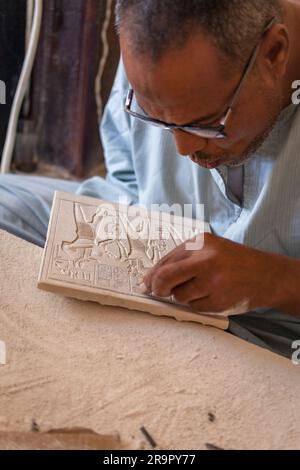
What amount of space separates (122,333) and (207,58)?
0.40 metres

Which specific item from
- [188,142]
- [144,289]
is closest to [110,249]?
[144,289]

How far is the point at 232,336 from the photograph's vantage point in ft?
3.37

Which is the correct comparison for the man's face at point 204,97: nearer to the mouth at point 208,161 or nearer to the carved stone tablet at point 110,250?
the mouth at point 208,161

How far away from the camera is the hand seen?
1.00 m

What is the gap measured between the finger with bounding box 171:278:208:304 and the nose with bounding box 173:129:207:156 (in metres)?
0.20

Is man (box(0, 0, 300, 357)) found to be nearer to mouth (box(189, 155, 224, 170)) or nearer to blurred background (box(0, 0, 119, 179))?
mouth (box(189, 155, 224, 170))

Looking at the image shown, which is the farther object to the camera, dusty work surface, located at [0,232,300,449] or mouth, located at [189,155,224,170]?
mouth, located at [189,155,224,170]

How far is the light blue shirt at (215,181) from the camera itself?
1.14m

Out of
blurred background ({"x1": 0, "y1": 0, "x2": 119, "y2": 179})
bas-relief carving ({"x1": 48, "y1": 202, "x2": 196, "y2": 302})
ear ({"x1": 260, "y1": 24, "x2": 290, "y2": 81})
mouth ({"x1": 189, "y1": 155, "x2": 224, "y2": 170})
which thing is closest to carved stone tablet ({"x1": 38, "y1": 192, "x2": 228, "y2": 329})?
bas-relief carving ({"x1": 48, "y1": 202, "x2": 196, "y2": 302})

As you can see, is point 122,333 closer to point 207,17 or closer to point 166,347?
point 166,347

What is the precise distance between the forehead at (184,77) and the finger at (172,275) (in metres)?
0.22

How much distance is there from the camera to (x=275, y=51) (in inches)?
39.4

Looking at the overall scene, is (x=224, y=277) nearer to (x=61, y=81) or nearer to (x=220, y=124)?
(x=220, y=124)

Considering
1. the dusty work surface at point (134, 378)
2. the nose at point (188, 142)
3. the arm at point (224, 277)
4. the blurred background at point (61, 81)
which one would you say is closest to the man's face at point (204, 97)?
the nose at point (188, 142)
